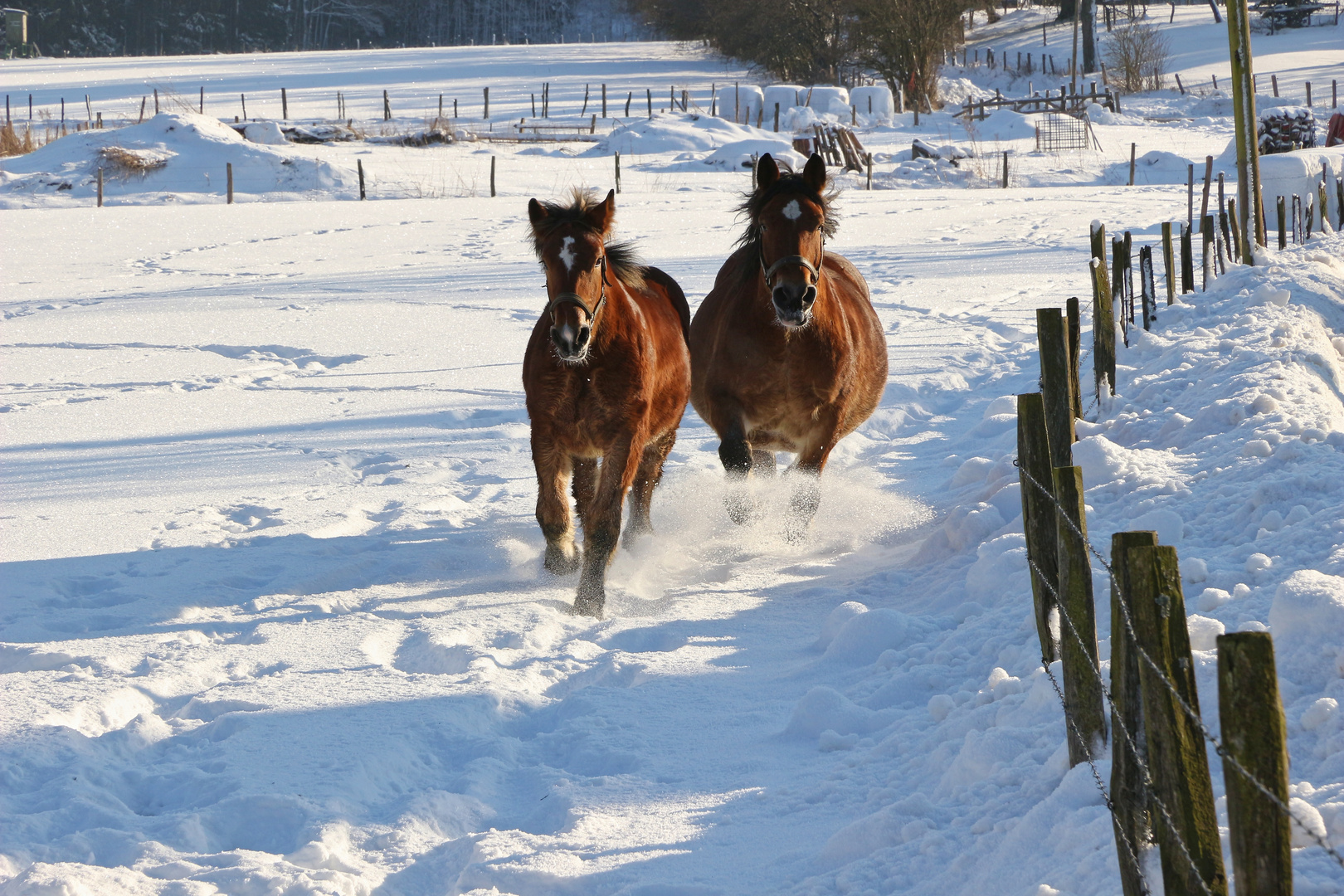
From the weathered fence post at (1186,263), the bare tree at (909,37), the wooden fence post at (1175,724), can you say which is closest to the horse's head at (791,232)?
the wooden fence post at (1175,724)

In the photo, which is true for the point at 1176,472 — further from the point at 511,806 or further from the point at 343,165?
the point at 343,165

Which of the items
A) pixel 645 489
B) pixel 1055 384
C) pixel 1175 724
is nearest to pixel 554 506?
pixel 645 489

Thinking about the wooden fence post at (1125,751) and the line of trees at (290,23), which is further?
the line of trees at (290,23)

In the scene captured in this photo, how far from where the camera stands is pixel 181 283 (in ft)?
43.8

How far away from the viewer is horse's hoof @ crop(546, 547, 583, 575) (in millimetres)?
5758

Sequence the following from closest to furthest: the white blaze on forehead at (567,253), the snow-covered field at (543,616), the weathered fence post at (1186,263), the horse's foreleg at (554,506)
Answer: the snow-covered field at (543,616) → the white blaze on forehead at (567,253) → the horse's foreleg at (554,506) → the weathered fence post at (1186,263)

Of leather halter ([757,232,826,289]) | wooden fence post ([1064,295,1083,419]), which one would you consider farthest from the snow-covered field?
leather halter ([757,232,826,289])

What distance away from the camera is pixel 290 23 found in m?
79.1

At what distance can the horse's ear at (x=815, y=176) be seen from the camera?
227 inches

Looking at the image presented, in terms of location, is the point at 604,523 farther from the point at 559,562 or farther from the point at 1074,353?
the point at 1074,353

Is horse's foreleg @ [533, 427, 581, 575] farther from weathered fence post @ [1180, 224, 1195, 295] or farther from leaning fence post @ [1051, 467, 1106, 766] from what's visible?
weathered fence post @ [1180, 224, 1195, 295]

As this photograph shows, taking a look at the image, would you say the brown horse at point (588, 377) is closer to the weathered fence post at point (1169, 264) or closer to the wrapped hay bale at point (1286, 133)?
the weathered fence post at point (1169, 264)

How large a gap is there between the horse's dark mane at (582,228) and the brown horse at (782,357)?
2.23 feet

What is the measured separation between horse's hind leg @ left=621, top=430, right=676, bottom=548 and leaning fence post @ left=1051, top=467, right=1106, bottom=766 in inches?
141
